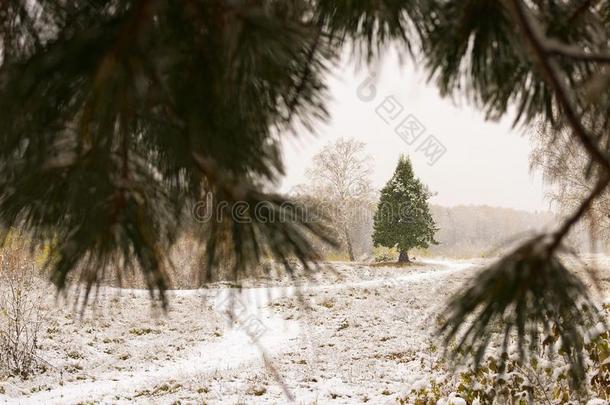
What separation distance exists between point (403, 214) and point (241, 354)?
17.4 metres

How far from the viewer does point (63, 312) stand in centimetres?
1132

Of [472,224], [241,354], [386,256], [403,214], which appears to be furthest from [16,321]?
[472,224]

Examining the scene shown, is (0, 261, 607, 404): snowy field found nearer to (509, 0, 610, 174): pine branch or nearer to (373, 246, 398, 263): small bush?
(509, 0, 610, 174): pine branch

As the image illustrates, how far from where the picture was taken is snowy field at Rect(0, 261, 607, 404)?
6.70m

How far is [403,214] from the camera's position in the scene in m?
25.3

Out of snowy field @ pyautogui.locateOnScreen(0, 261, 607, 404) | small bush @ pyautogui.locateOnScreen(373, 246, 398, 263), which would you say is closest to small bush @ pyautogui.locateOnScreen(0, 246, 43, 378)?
snowy field @ pyautogui.locateOnScreen(0, 261, 607, 404)

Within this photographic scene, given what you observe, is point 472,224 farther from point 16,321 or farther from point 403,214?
point 16,321

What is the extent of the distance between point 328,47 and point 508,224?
7058cm

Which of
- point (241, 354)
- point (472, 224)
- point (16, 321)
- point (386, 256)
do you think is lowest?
point (241, 354)

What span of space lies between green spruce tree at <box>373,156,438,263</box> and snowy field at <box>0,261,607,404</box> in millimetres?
11300

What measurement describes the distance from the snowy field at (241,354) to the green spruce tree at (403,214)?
1130cm

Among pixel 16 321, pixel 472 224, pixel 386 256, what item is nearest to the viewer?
pixel 16 321

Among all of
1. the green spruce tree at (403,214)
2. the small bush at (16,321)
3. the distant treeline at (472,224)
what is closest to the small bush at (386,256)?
the green spruce tree at (403,214)

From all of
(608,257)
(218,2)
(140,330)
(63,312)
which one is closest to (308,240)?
(218,2)
